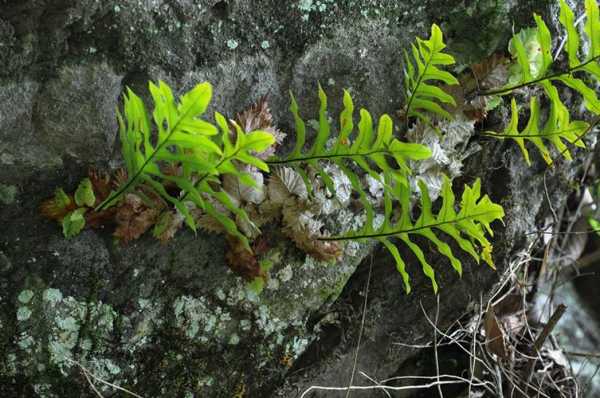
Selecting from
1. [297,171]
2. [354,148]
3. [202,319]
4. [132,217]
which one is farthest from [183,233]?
[354,148]

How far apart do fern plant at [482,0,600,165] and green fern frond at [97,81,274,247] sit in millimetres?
1018

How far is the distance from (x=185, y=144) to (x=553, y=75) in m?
1.32

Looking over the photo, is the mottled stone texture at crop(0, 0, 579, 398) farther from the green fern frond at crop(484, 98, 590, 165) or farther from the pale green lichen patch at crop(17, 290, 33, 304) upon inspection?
the green fern frond at crop(484, 98, 590, 165)

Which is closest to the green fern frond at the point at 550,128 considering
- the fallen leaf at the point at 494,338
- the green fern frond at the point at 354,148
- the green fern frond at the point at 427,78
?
the green fern frond at the point at 427,78

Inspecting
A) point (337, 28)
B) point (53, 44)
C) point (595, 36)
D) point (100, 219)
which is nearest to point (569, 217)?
point (595, 36)

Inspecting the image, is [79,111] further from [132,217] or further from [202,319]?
[202,319]

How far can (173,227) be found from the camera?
6.14 feet

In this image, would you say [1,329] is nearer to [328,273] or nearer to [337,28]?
[328,273]

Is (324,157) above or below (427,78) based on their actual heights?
below

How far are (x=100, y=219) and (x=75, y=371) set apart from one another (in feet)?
1.59

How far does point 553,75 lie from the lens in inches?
79.4

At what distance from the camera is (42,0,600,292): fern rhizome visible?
63.5 inches

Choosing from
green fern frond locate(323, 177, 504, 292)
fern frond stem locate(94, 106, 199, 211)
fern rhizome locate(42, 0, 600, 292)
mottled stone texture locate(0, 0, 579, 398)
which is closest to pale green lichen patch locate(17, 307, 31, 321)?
mottled stone texture locate(0, 0, 579, 398)

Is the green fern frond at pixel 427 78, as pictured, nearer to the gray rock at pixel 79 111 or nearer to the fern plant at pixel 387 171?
the fern plant at pixel 387 171
